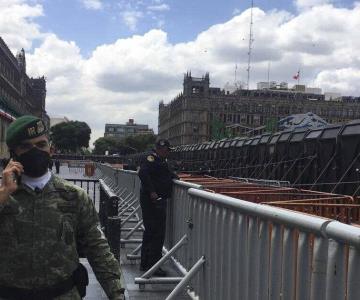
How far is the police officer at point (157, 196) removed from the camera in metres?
6.82

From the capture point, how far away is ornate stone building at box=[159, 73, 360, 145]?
136125 mm

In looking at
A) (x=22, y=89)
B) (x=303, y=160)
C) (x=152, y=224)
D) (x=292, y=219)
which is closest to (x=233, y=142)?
(x=303, y=160)

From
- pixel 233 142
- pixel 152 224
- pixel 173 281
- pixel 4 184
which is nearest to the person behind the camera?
pixel 4 184

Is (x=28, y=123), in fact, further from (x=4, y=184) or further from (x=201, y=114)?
(x=201, y=114)

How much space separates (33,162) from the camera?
238cm

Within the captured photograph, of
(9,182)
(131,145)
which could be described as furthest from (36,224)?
(131,145)

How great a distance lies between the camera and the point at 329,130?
16125 mm

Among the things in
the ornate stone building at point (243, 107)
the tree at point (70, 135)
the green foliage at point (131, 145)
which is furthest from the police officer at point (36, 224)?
the green foliage at point (131, 145)

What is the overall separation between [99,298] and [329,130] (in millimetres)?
11955

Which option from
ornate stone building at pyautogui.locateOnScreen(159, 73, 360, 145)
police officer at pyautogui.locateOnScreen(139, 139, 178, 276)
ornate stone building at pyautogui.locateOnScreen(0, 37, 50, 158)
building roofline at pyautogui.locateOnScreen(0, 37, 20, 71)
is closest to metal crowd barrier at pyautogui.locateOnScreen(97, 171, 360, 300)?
police officer at pyautogui.locateOnScreen(139, 139, 178, 276)

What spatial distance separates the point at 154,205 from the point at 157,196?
0.16m

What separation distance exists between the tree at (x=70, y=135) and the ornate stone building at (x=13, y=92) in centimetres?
734

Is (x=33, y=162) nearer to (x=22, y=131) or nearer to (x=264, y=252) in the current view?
(x=22, y=131)

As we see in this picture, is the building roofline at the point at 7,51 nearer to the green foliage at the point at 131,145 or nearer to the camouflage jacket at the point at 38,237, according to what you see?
the green foliage at the point at 131,145
